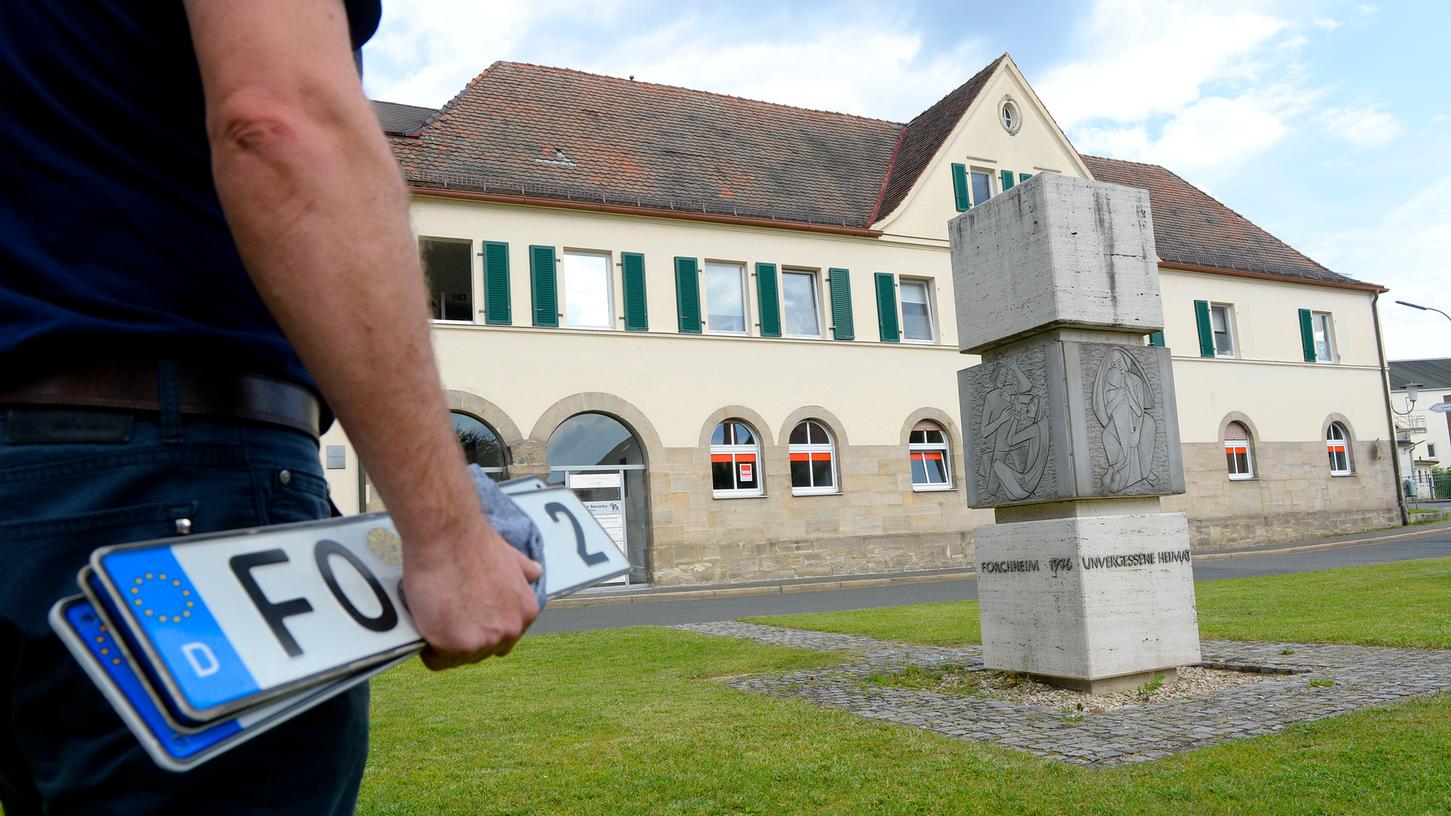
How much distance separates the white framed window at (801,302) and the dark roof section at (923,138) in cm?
255

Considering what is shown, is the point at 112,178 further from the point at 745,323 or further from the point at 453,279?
the point at 745,323

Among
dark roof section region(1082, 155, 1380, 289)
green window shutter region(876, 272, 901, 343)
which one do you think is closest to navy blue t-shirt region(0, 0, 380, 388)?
green window shutter region(876, 272, 901, 343)

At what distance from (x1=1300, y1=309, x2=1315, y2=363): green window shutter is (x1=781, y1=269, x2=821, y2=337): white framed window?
15.6m

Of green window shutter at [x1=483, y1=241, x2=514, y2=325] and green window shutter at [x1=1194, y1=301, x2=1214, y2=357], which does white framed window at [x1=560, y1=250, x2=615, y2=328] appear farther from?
green window shutter at [x1=1194, y1=301, x2=1214, y2=357]

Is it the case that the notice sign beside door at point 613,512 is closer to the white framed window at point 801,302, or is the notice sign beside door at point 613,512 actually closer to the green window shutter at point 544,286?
the green window shutter at point 544,286

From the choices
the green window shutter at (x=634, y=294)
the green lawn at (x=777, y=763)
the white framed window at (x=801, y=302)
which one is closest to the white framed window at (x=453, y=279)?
the green window shutter at (x=634, y=294)

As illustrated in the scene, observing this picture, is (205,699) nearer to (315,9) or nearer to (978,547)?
(315,9)

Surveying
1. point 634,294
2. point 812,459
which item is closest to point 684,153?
point 634,294

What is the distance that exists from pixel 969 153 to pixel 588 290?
1073 centimetres

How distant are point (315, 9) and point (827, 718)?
5294mm

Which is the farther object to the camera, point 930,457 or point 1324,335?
point 1324,335

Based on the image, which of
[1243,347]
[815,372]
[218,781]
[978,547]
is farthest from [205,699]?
[1243,347]

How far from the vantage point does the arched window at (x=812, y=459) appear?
23.8m

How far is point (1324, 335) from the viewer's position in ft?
107
